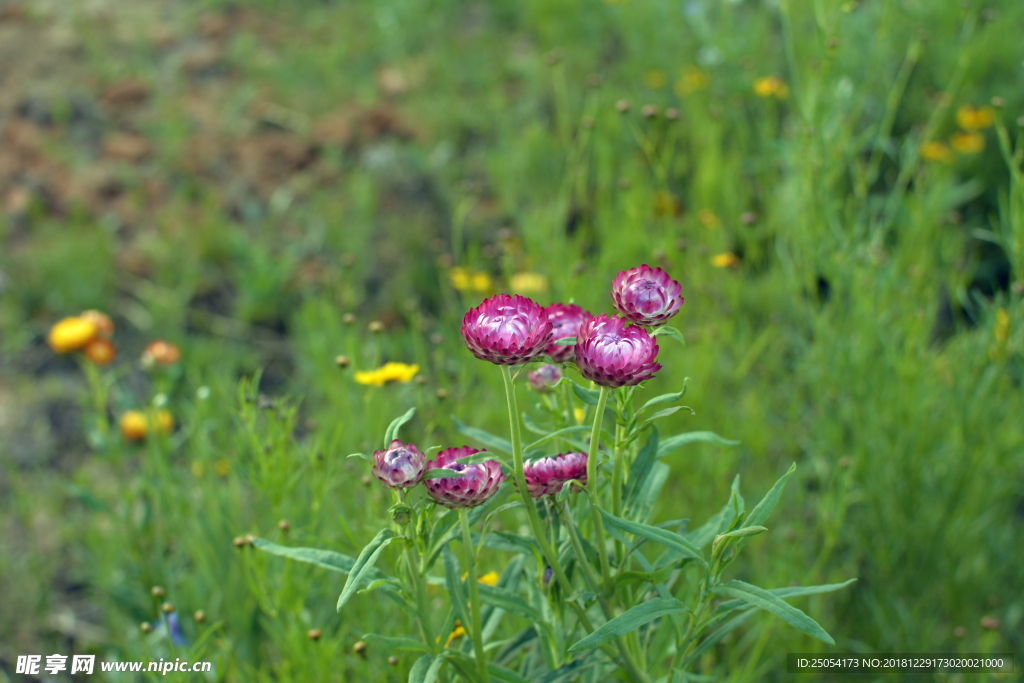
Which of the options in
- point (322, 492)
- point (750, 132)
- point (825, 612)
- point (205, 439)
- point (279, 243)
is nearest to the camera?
point (322, 492)

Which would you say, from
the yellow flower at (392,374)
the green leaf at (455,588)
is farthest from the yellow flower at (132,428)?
the green leaf at (455,588)

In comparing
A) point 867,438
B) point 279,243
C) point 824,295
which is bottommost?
point 279,243

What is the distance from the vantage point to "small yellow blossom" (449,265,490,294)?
224cm

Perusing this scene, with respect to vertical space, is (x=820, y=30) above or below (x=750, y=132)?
above

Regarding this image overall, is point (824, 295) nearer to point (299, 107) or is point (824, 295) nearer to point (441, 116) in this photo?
point (441, 116)

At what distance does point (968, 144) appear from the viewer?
3084mm

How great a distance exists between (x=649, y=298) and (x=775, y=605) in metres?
0.39

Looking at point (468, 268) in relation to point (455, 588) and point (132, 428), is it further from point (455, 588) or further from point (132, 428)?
point (455, 588)

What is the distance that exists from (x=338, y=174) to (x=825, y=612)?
2.62m

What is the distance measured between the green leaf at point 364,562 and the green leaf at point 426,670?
13 centimetres

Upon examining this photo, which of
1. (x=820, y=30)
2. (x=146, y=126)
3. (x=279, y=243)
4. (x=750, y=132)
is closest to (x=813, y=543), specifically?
(x=820, y=30)

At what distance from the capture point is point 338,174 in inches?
141

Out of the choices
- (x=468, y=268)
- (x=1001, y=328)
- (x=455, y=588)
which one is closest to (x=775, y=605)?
(x=455, y=588)

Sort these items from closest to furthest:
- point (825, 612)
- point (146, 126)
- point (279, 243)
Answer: point (825, 612)
point (279, 243)
point (146, 126)
